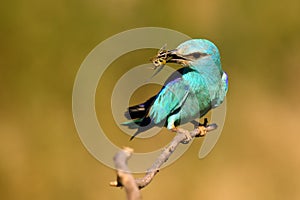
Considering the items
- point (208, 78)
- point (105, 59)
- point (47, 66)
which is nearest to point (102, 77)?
point (105, 59)

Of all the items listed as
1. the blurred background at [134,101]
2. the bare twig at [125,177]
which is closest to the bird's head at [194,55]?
the bare twig at [125,177]

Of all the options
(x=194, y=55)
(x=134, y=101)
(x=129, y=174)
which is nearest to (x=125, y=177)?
(x=129, y=174)

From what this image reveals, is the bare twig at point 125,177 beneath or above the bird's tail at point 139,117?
beneath

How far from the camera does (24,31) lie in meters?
3.00

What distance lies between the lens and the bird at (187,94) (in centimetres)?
181

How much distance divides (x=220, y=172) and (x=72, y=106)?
0.84 metres

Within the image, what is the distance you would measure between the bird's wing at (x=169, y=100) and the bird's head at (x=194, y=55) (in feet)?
0.30

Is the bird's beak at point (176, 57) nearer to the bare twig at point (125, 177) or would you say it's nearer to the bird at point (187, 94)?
the bird at point (187, 94)

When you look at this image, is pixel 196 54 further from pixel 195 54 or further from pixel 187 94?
pixel 187 94

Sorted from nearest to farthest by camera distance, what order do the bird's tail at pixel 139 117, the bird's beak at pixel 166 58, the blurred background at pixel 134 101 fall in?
the bird's beak at pixel 166 58 < the bird's tail at pixel 139 117 < the blurred background at pixel 134 101

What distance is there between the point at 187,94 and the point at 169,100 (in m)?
0.07

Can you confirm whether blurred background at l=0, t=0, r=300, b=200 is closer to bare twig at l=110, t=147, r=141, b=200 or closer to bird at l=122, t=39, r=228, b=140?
bird at l=122, t=39, r=228, b=140

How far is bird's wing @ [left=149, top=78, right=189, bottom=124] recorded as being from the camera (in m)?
1.83

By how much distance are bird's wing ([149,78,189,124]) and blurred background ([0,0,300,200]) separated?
896mm
